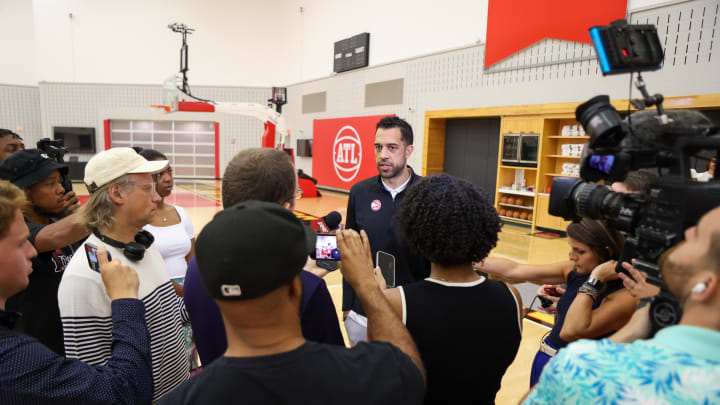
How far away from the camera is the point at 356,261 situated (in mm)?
1123

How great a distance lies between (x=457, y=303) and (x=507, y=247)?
20.6ft

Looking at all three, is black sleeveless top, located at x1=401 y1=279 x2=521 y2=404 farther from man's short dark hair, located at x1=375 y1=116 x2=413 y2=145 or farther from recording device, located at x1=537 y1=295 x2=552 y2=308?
man's short dark hair, located at x1=375 y1=116 x2=413 y2=145

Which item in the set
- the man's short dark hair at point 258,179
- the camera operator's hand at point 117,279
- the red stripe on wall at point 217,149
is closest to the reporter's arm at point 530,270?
the man's short dark hair at point 258,179

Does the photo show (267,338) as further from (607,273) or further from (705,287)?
(607,273)

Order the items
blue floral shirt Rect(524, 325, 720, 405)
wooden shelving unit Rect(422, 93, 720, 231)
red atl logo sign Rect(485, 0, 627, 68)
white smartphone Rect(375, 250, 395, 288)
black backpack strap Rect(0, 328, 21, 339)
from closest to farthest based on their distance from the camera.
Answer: blue floral shirt Rect(524, 325, 720, 405), black backpack strap Rect(0, 328, 21, 339), white smartphone Rect(375, 250, 395, 288), red atl logo sign Rect(485, 0, 627, 68), wooden shelving unit Rect(422, 93, 720, 231)

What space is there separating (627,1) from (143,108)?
16.6 m

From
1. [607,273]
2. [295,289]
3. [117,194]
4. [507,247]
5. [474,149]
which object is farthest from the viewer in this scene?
[474,149]

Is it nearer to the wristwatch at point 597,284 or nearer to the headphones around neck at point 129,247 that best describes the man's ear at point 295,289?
the headphones around neck at point 129,247

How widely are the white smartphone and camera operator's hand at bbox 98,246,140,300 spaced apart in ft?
2.67

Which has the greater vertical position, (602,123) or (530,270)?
(602,123)

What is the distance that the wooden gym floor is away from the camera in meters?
2.89

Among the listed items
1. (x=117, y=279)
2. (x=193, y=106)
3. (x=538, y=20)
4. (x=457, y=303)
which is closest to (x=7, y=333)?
(x=117, y=279)

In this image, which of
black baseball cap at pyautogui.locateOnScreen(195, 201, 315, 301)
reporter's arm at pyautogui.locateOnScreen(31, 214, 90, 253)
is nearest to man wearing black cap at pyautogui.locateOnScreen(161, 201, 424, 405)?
black baseball cap at pyautogui.locateOnScreen(195, 201, 315, 301)

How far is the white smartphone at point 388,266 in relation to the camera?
4.48 feet
